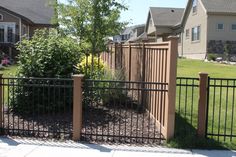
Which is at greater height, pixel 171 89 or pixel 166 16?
pixel 166 16

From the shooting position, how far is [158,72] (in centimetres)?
842

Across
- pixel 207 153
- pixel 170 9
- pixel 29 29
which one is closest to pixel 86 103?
pixel 207 153

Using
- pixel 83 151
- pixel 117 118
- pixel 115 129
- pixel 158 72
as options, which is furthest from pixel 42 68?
pixel 83 151

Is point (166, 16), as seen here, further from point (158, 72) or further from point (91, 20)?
point (158, 72)

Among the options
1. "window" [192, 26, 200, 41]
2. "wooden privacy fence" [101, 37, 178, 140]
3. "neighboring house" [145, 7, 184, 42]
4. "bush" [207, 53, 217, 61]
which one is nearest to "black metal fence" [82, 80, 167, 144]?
"wooden privacy fence" [101, 37, 178, 140]

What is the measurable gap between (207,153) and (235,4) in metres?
35.3

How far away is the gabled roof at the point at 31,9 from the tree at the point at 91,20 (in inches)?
1107

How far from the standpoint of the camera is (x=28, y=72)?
363 inches

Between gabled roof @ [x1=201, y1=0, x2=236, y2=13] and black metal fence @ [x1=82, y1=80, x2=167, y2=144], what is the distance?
2934cm

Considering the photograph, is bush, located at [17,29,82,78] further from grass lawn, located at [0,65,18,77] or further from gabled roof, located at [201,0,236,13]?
gabled roof, located at [201,0,236,13]

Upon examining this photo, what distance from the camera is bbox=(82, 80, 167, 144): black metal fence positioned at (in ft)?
24.1

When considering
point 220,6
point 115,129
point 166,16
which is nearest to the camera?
point 115,129

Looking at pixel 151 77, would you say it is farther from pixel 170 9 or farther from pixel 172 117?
pixel 170 9

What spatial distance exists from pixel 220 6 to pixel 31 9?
19.1m
